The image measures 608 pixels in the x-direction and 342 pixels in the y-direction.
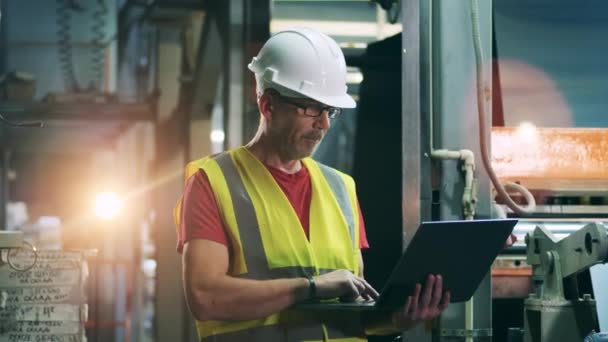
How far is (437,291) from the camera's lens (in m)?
3.61

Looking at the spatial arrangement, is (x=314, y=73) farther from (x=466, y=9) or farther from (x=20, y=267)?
(x=20, y=267)

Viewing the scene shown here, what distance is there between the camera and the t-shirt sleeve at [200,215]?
3.55 m

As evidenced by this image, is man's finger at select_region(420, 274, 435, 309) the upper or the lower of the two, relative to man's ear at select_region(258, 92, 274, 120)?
lower

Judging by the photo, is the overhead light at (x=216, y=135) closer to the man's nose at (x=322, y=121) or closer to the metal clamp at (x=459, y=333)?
the metal clamp at (x=459, y=333)

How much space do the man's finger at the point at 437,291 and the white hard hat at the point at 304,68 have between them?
2.36 ft

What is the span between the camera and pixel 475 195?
4.66 m

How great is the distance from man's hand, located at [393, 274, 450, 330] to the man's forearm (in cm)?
37

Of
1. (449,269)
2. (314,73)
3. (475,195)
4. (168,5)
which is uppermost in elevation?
(168,5)

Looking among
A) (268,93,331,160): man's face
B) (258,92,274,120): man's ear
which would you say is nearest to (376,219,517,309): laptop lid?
(268,93,331,160): man's face

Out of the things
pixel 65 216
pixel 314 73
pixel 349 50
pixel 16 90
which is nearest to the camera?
pixel 314 73

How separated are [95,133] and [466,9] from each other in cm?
858

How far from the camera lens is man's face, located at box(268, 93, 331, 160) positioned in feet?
12.3

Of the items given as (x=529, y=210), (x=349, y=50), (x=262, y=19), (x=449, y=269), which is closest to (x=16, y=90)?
(x=262, y=19)

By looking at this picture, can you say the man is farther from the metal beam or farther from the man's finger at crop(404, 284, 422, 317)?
the metal beam
